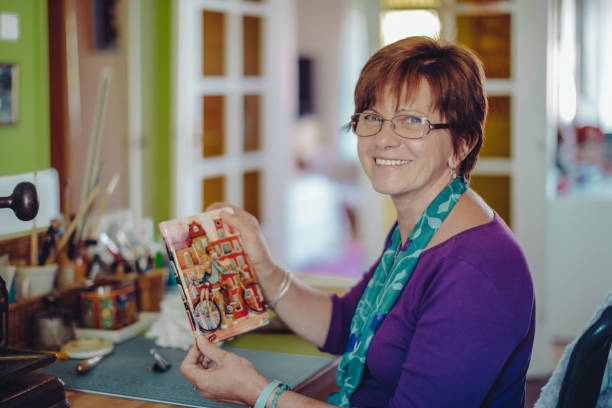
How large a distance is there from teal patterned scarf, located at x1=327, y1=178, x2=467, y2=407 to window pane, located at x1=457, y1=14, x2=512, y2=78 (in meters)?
2.59

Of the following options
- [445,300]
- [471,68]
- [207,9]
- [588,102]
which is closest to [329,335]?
[445,300]

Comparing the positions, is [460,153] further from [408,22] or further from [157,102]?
[157,102]

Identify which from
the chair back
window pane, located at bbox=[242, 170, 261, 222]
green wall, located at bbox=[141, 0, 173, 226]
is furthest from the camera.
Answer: window pane, located at bbox=[242, 170, 261, 222]

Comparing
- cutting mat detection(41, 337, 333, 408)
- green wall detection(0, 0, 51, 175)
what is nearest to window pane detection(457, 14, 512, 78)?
green wall detection(0, 0, 51, 175)

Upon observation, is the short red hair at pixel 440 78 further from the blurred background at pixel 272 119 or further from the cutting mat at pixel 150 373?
the blurred background at pixel 272 119

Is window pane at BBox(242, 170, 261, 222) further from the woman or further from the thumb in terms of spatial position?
the thumb

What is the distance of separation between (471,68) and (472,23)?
2.71 metres

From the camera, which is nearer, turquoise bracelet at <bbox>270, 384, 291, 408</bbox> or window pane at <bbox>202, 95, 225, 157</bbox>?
turquoise bracelet at <bbox>270, 384, 291, 408</bbox>

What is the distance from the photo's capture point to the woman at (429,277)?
4.25 ft

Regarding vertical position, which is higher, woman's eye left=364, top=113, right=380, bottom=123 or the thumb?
woman's eye left=364, top=113, right=380, bottom=123

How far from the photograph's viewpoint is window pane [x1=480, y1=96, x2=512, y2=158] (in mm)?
3967

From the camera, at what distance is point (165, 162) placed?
425 centimetres

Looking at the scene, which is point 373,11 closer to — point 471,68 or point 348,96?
point 471,68

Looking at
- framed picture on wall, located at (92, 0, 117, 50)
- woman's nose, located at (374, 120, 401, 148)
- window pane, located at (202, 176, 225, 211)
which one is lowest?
window pane, located at (202, 176, 225, 211)
